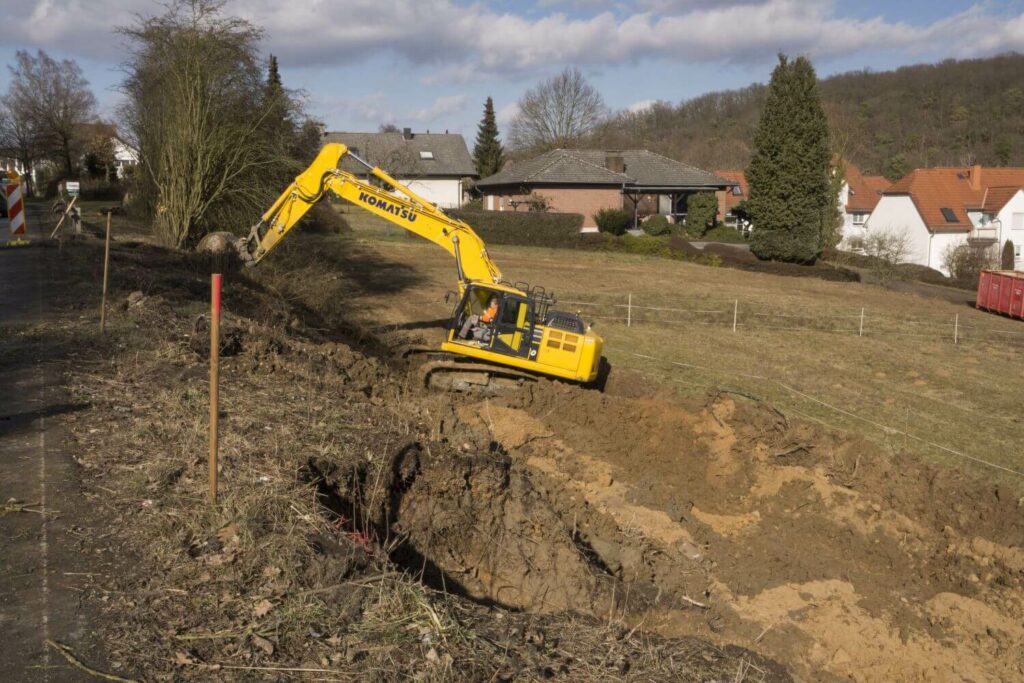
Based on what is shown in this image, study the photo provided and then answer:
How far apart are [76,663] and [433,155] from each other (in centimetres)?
7037

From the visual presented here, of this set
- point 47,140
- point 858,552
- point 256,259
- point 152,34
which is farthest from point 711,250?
point 47,140

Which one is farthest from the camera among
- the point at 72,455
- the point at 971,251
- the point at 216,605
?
the point at 971,251

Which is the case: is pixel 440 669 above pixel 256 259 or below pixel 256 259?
below

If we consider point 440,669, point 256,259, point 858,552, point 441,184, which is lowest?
point 858,552

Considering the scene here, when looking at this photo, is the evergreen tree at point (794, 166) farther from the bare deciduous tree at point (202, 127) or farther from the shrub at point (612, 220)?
the bare deciduous tree at point (202, 127)

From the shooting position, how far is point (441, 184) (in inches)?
2864

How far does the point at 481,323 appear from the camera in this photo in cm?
1546

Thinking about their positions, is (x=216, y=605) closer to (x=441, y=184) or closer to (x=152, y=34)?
(x=152, y=34)

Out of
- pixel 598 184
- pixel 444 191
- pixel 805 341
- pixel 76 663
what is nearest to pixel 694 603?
pixel 76 663

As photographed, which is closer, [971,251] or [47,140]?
[971,251]

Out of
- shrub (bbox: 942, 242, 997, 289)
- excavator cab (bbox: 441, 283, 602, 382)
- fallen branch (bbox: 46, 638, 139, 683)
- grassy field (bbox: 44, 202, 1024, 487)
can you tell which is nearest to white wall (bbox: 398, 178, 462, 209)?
grassy field (bbox: 44, 202, 1024, 487)

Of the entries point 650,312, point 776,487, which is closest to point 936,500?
point 776,487

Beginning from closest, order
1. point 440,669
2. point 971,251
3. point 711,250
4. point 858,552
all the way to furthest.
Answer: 1. point 440,669
2. point 858,552
3. point 711,250
4. point 971,251

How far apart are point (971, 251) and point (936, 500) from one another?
146 ft
